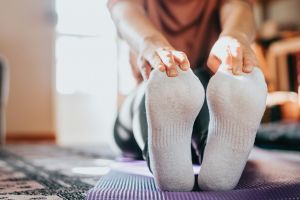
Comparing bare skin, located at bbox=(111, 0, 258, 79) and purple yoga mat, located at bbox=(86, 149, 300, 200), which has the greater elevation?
bare skin, located at bbox=(111, 0, 258, 79)

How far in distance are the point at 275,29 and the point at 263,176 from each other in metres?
3.37

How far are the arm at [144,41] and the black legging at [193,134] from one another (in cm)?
13

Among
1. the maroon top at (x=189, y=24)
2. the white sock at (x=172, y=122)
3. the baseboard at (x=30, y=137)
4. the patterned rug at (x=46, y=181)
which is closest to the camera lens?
the white sock at (x=172, y=122)

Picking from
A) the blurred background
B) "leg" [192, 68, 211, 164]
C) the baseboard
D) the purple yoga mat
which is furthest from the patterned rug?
the baseboard

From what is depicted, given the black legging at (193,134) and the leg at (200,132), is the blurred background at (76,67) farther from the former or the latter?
the leg at (200,132)

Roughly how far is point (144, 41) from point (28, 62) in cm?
261

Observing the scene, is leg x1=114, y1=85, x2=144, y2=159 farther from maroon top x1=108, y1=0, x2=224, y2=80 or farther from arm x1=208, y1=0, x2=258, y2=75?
arm x1=208, y1=0, x2=258, y2=75

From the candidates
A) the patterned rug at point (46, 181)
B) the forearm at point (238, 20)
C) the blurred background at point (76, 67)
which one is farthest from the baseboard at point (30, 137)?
the forearm at point (238, 20)

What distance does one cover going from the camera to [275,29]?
3.93 metres

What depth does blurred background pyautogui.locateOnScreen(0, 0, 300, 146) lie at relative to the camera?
3.19 m

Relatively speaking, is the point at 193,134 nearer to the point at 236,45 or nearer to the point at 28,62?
the point at 236,45

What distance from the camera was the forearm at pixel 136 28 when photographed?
74cm

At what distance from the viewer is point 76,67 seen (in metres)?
3.58

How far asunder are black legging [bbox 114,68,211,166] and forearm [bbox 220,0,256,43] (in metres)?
0.12
